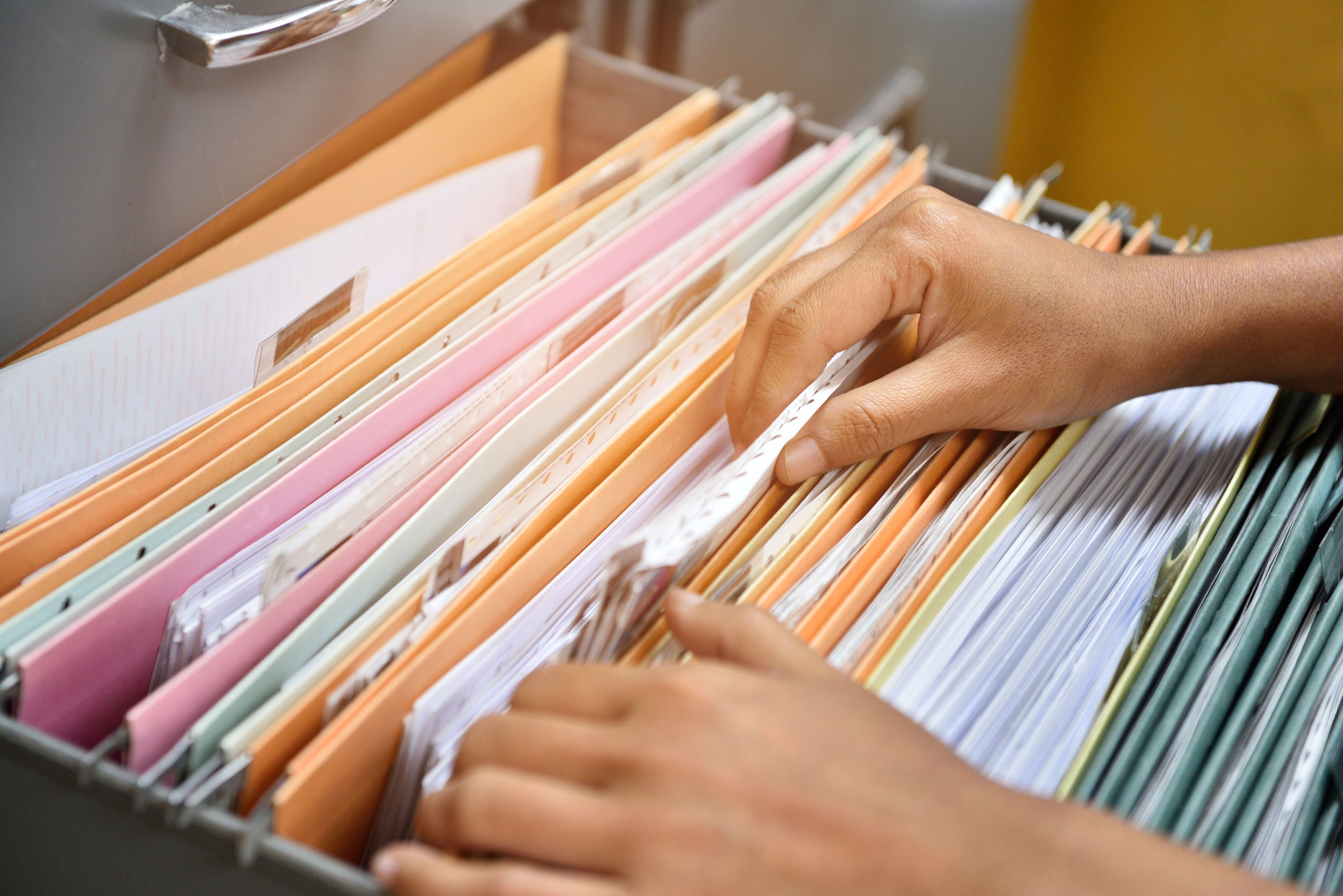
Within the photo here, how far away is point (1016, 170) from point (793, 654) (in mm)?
1925

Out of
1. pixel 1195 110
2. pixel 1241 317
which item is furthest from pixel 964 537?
pixel 1195 110

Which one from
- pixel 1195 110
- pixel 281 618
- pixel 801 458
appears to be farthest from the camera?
pixel 1195 110

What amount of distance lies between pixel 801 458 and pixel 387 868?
326mm

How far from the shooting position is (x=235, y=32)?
639mm

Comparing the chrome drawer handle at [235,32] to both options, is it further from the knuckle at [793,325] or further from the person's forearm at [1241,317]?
the person's forearm at [1241,317]

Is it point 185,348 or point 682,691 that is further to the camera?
point 185,348

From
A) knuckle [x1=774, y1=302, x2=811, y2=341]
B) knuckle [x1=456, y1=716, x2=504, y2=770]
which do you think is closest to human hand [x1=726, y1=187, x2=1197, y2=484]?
knuckle [x1=774, y1=302, x2=811, y2=341]

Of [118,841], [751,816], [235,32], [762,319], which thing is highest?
[235,32]

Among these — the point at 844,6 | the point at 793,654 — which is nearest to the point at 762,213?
the point at 793,654

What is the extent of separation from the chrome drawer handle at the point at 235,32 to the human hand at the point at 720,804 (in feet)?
1.52

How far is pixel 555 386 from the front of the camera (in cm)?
64

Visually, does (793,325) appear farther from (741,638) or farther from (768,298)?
(741,638)

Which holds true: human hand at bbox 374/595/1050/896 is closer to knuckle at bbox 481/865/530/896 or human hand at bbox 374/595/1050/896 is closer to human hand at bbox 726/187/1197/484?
knuckle at bbox 481/865/530/896

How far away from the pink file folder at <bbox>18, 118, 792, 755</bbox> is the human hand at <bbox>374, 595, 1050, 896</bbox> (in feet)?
0.57
